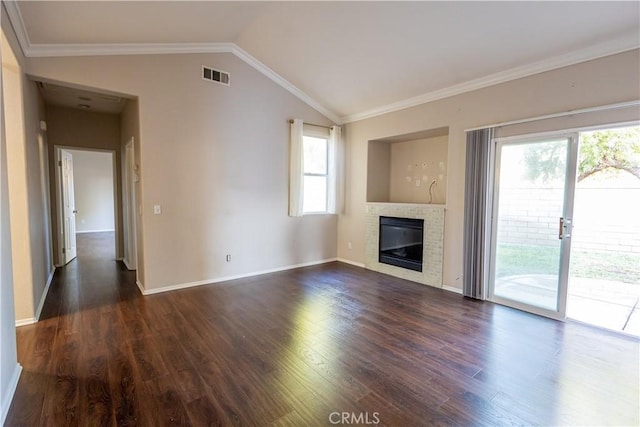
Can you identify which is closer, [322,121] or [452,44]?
[452,44]

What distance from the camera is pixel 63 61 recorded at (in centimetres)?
338

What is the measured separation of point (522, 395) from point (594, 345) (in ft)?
4.45

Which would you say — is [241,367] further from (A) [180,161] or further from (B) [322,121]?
(B) [322,121]

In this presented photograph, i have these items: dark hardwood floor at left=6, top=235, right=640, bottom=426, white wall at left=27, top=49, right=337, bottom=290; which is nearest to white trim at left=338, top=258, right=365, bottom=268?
white wall at left=27, top=49, right=337, bottom=290

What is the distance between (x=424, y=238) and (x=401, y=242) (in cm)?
56

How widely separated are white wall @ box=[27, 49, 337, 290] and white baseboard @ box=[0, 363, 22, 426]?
1877 mm

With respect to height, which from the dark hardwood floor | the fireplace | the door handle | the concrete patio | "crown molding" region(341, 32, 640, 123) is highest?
"crown molding" region(341, 32, 640, 123)

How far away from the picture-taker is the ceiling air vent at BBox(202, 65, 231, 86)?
14.3ft

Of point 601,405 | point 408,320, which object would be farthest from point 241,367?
point 601,405

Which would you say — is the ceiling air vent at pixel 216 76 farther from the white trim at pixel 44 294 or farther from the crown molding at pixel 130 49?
the white trim at pixel 44 294

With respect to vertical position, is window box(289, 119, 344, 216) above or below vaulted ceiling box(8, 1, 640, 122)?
below

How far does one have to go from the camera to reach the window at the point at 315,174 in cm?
575

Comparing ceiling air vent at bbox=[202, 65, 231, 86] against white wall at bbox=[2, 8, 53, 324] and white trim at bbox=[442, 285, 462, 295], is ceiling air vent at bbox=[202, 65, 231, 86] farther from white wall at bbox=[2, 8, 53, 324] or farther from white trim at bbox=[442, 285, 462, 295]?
white trim at bbox=[442, 285, 462, 295]

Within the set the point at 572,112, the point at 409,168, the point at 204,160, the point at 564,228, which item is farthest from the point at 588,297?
the point at 204,160
